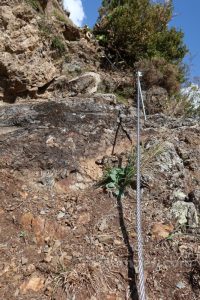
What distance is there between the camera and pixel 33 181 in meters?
3.65

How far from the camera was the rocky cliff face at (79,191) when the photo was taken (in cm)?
268

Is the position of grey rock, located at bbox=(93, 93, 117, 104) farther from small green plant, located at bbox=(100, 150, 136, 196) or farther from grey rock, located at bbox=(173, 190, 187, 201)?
grey rock, located at bbox=(173, 190, 187, 201)

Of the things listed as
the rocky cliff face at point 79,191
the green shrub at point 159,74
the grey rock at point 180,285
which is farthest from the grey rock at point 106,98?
the grey rock at point 180,285

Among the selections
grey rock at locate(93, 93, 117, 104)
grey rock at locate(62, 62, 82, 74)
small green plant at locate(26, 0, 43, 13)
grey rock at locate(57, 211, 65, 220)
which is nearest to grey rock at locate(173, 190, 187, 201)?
grey rock at locate(57, 211, 65, 220)

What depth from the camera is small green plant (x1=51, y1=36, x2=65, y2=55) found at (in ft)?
20.8

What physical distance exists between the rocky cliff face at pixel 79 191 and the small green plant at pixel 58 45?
18.7 inches

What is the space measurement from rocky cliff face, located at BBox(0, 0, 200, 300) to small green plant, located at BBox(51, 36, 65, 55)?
475 millimetres

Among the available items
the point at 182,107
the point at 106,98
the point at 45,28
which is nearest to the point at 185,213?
the point at 106,98

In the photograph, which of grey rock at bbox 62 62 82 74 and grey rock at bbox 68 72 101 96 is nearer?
grey rock at bbox 68 72 101 96

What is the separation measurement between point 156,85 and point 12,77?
2.79 meters

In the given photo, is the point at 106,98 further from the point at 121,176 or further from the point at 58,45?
the point at 58,45

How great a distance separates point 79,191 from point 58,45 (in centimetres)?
367

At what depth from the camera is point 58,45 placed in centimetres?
Result: 639

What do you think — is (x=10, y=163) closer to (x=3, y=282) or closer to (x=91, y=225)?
(x=91, y=225)
